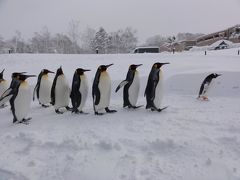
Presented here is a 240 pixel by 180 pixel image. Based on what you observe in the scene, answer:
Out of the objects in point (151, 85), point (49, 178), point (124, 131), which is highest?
point (151, 85)

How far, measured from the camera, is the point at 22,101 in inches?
265

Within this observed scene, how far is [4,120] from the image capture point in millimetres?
7434

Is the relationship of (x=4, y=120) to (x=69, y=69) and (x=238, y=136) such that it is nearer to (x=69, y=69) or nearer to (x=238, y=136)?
(x=238, y=136)

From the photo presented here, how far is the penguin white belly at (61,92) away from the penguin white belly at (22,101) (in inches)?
32.0

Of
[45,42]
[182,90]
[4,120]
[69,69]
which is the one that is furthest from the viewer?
[45,42]

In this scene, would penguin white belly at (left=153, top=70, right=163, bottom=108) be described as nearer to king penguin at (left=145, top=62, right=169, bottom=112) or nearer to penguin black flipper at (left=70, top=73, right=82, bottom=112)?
king penguin at (left=145, top=62, right=169, bottom=112)

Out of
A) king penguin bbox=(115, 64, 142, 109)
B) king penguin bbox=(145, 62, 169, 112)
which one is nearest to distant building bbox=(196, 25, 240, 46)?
king penguin bbox=(115, 64, 142, 109)

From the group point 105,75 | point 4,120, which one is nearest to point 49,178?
point 105,75

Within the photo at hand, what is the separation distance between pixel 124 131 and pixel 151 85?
1.75 metres

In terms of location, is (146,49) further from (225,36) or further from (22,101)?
(225,36)

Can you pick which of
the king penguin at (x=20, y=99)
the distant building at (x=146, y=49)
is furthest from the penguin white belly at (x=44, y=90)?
the distant building at (x=146, y=49)

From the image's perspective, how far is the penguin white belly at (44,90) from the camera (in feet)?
28.0

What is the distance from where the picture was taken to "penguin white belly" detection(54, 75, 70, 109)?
749 centimetres

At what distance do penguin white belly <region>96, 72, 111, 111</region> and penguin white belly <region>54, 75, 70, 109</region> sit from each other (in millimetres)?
1032
